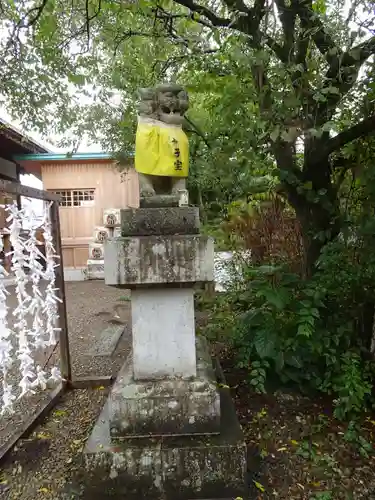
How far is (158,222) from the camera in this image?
2.12 m

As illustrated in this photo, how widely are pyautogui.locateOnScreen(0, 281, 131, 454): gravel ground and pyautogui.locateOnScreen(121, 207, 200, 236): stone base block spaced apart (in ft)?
5.83

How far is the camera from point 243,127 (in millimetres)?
2594

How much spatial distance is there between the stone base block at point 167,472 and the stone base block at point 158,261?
0.94 m

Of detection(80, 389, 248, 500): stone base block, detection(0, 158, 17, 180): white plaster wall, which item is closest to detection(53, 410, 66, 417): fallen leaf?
detection(80, 389, 248, 500): stone base block

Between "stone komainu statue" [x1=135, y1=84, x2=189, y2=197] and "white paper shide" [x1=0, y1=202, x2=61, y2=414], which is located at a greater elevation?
"stone komainu statue" [x1=135, y1=84, x2=189, y2=197]

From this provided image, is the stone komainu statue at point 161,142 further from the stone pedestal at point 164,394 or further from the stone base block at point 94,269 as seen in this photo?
the stone base block at point 94,269

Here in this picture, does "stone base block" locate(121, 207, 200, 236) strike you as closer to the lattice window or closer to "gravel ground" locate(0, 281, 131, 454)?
"gravel ground" locate(0, 281, 131, 454)

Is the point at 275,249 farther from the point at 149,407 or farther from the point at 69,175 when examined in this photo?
the point at 69,175

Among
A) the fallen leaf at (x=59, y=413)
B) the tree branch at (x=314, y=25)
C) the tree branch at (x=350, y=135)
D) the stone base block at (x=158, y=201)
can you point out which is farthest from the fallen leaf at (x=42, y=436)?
the tree branch at (x=314, y=25)

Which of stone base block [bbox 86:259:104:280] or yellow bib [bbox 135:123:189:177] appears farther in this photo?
stone base block [bbox 86:259:104:280]

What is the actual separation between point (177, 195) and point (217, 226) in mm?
2808

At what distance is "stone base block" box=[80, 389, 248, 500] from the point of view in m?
1.95

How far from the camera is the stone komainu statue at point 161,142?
221cm

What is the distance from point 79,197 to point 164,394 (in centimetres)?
956
